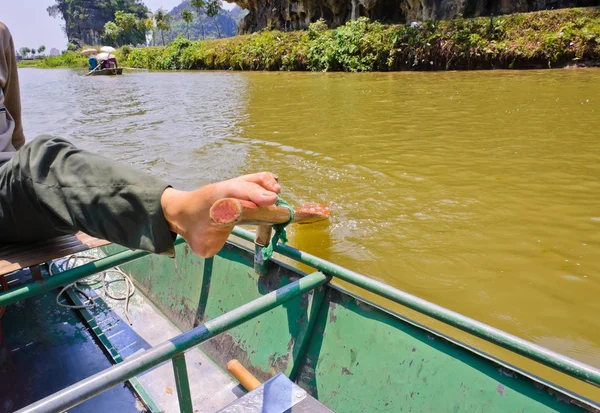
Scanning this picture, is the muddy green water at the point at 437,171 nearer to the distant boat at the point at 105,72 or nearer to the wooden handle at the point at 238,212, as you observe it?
the wooden handle at the point at 238,212

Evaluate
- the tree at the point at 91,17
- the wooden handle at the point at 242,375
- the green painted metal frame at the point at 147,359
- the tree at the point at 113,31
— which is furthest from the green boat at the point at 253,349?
the tree at the point at 91,17

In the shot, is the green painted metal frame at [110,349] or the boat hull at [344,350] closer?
the boat hull at [344,350]

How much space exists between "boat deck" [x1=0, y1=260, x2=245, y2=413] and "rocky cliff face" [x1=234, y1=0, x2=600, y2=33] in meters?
19.9

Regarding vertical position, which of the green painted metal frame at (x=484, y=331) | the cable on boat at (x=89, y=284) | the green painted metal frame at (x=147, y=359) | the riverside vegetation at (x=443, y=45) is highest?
the riverside vegetation at (x=443, y=45)

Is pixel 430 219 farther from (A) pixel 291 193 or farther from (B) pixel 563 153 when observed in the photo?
(B) pixel 563 153

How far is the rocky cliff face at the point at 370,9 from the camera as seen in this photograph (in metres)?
21.0

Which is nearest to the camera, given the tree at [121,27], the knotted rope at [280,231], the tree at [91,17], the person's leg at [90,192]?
the person's leg at [90,192]

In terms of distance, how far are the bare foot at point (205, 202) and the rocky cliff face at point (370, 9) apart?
2051 cm

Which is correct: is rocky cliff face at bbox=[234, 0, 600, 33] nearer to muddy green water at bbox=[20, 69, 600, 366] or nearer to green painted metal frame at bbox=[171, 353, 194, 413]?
muddy green water at bbox=[20, 69, 600, 366]

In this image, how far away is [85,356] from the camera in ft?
7.34

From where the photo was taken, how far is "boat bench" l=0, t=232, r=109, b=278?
5.21 feet

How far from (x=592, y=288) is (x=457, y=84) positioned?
11005mm

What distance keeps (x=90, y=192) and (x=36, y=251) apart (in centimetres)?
75

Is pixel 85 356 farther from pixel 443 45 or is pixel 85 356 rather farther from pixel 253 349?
pixel 443 45
